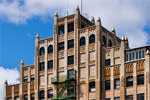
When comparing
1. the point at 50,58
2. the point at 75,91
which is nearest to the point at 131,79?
the point at 75,91

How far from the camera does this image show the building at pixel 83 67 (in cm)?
11188

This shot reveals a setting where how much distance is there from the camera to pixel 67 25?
122562mm

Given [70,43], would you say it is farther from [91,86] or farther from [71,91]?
[91,86]

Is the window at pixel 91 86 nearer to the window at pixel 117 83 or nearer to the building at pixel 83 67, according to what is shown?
the building at pixel 83 67

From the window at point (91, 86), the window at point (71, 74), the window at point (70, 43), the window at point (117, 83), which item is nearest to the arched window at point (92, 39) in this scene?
the window at point (70, 43)

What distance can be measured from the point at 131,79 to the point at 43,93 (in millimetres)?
20416

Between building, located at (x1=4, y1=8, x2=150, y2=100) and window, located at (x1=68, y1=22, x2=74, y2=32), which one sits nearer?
building, located at (x1=4, y1=8, x2=150, y2=100)

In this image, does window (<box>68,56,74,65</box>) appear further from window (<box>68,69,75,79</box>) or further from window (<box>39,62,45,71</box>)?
window (<box>39,62,45,71</box>)

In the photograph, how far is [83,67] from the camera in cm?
11800

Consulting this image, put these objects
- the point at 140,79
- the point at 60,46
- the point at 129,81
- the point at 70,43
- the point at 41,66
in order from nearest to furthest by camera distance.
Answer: the point at 140,79 < the point at 129,81 < the point at 70,43 < the point at 60,46 < the point at 41,66

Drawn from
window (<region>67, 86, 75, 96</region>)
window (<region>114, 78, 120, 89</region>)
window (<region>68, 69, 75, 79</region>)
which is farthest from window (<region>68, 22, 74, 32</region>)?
window (<region>114, 78, 120, 89</region>)

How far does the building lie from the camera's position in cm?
11188

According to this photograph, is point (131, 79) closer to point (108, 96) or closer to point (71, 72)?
point (108, 96)

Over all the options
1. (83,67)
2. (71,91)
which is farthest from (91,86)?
(71,91)
